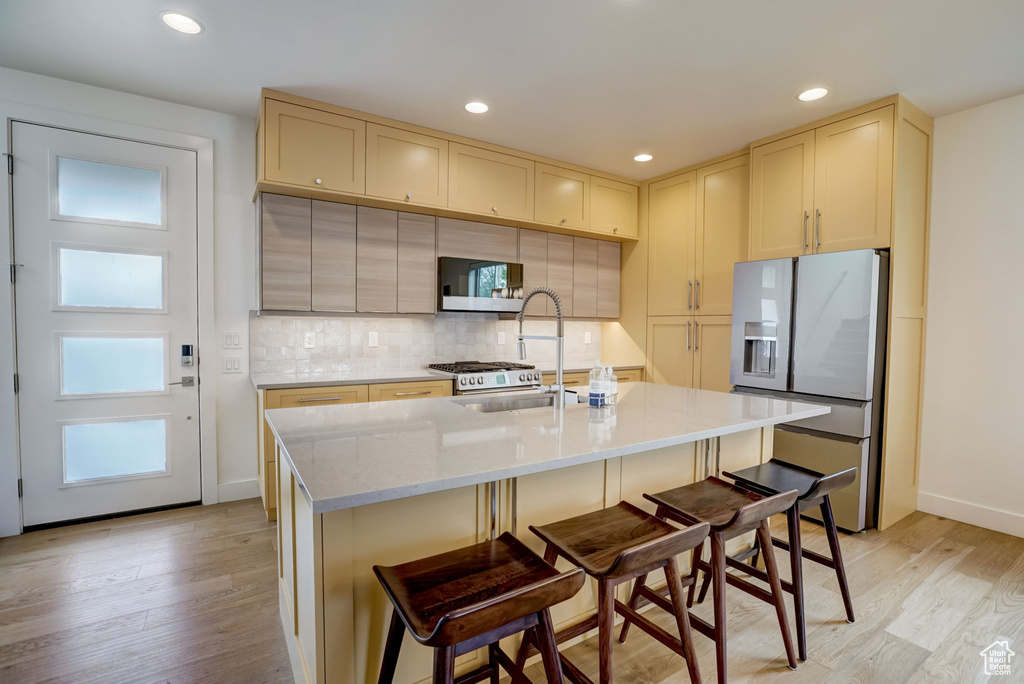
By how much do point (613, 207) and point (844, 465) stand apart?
2733mm

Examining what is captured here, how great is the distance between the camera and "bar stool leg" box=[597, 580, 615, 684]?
1270 millimetres

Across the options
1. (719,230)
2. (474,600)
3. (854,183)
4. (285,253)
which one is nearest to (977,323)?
(854,183)

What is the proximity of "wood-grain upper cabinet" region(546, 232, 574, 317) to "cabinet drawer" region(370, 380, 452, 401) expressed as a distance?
4.58 ft

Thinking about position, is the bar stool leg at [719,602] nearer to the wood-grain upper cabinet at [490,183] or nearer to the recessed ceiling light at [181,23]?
the wood-grain upper cabinet at [490,183]

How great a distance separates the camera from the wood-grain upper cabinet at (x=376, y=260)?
130 inches

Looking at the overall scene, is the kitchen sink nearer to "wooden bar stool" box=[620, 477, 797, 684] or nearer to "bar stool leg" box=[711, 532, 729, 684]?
"wooden bar stool" box=[620, 477, 797, 684]

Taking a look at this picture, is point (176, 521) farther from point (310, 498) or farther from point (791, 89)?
point (791, 89)

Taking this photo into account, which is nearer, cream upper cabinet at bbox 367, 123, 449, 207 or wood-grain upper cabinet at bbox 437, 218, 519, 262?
cream upper cabinet at bbox 367, 123, 449, 207

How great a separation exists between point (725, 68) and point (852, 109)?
108 centimetres

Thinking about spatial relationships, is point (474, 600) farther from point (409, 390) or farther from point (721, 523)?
point (409, 390)

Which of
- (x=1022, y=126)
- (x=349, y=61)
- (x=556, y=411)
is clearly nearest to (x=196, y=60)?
(x=349, y=61)

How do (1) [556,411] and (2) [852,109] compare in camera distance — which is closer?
(1) [556,411]

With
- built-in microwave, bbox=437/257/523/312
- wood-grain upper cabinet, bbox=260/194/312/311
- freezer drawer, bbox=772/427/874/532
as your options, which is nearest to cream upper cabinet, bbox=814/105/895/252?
freezer drawer, bbox=772/427/874/532

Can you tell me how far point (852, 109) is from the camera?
2930 mm
